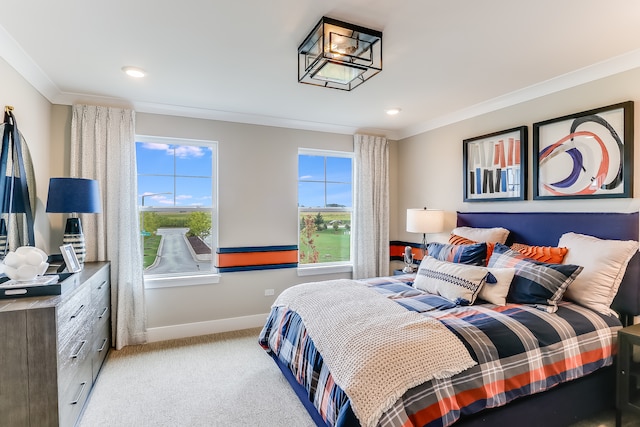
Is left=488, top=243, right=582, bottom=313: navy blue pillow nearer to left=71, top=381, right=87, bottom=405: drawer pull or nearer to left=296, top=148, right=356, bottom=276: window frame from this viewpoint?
left=296, top=148, right=356, bottom=276: window frame

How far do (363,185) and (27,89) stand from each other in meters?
3.39

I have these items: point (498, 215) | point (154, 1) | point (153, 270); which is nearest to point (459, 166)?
point (498, 215)

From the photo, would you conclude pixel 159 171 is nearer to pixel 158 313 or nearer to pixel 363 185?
pixel 158 313

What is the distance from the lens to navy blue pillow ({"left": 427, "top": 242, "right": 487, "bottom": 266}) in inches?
108

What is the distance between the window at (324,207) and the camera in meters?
4.16

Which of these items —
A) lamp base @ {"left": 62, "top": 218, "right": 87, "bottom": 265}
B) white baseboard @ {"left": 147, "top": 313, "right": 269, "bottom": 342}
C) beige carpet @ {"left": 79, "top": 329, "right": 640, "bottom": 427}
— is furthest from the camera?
white baseboard @ {"left": 147, "top": 313, "right": 269, "bottom": 342}

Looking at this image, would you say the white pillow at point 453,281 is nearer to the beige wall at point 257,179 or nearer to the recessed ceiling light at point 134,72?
the beige wall at point 257,179

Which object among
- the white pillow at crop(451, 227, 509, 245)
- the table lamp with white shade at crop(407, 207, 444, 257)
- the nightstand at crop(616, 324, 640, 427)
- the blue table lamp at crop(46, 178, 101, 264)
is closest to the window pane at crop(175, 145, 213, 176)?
the blue table lamp at crop(46, 178, 101, 264)

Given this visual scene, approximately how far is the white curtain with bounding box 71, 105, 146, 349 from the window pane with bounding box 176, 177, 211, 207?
0.45 m

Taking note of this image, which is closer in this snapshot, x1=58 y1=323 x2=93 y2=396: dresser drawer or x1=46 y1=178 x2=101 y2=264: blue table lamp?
x1=58 y1=323 x2=93 y2=396: dresser drawer

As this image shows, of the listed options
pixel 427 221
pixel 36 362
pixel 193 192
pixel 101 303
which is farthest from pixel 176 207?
pixel 427 221

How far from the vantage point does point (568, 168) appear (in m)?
2.65

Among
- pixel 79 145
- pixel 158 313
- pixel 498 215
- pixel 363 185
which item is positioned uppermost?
pixel 79 145

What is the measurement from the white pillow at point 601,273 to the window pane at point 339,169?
2709 mm
